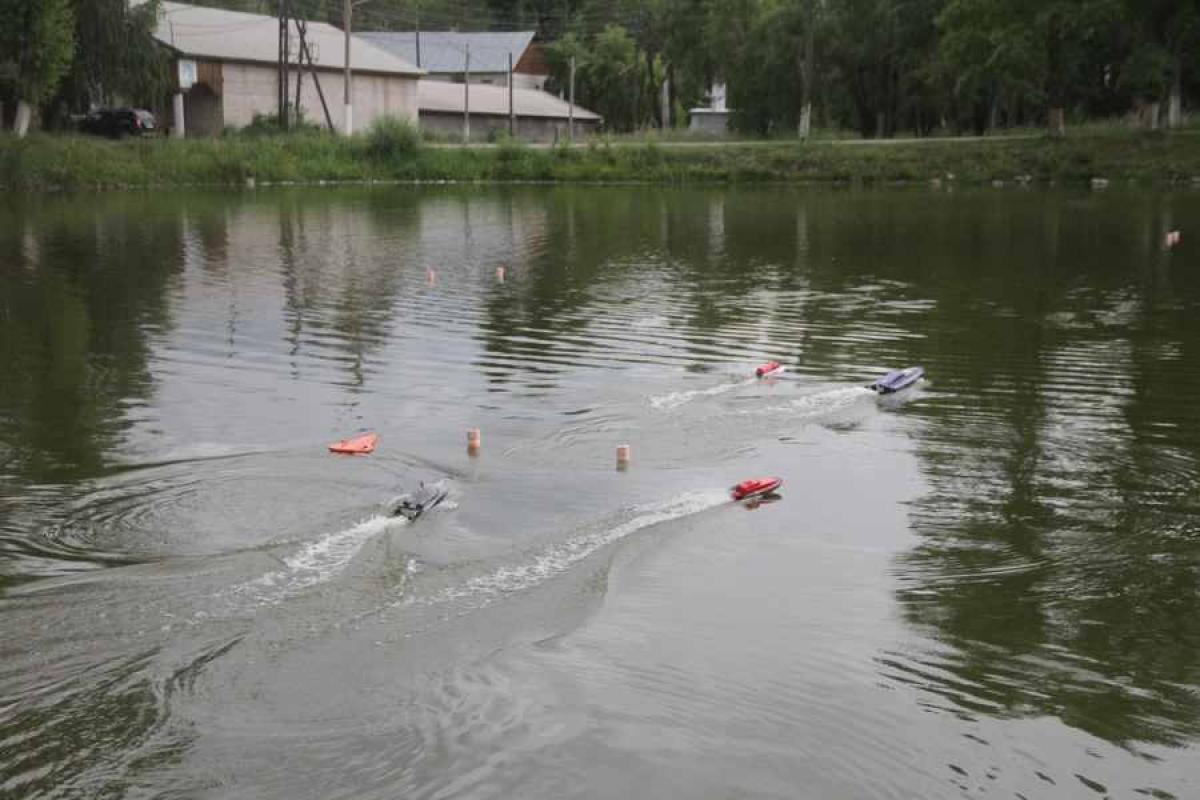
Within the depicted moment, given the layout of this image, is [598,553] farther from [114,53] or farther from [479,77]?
[479,77]

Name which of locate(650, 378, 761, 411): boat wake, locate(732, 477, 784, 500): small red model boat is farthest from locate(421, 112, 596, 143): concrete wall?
locate(732, 477, 784, 500): small red model boat

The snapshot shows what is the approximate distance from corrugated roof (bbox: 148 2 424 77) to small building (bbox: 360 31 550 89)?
24708mm

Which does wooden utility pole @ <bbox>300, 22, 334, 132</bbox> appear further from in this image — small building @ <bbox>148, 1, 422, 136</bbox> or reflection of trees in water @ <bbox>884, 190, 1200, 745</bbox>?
reflection of trees in water @ <bbox>884, 190, 1200, 745</bbox>

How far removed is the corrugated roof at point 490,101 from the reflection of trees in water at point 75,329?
5803cm

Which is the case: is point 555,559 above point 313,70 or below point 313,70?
below

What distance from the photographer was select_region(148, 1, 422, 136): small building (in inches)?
3285

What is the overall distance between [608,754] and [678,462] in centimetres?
744

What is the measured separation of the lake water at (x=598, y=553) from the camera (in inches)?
350

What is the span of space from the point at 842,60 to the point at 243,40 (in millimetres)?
39840

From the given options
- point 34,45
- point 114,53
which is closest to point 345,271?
point 34,45

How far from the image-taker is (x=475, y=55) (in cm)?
12612

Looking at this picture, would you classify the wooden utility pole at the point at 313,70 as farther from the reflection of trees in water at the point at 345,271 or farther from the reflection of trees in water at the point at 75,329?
the reflection of trees in water at the point at 75,329

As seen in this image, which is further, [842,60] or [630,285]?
[842,60]

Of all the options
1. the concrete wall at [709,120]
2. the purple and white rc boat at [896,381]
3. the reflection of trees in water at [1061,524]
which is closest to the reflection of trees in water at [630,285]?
the purple and white rc boat at [896,381]
